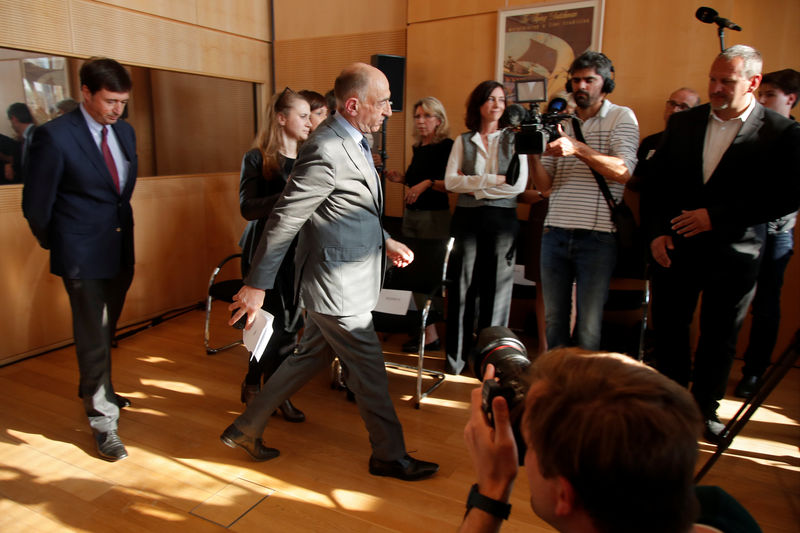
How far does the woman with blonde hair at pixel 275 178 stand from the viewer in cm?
300

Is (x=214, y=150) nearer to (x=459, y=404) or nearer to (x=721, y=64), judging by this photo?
(x=459, y=404)

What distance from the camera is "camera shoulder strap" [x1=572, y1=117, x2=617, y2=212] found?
2852 millimetres

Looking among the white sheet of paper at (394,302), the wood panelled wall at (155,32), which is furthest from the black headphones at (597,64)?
the wood panelled wall at (155,32)

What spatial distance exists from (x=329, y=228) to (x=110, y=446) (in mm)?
1598

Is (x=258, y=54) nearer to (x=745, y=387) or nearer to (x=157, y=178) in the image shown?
(x=157, y=178)

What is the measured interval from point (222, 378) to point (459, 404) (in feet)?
5.25

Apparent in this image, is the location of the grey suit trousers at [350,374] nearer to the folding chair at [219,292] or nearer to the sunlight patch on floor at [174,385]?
the sunlight patch on floor at [174,385]

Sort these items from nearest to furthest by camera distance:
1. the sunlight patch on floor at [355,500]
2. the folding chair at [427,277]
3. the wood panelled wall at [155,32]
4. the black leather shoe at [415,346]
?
the sunlight patch on floor at [355,500] < the folding chair at [427,277] < the wood panelled wall at [155,32] < the black leather shoe at [415,346]

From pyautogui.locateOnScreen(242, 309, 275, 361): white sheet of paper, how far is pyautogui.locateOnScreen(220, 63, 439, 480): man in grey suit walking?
0.06 m

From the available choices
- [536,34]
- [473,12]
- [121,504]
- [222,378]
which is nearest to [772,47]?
[536,34]

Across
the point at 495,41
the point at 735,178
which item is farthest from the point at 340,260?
the point at 495,41

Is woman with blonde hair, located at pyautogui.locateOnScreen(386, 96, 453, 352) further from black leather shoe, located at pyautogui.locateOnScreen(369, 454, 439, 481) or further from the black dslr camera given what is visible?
the black dslr camera

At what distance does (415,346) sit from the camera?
4367 millimetres

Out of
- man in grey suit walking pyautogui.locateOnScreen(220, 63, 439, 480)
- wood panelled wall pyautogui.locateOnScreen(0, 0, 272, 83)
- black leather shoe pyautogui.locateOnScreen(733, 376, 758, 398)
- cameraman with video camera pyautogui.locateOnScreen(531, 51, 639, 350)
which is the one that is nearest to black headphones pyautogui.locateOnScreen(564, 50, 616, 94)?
cameraman with video camera pyautogui.locateOnScreen(531, 51, 639, 350)
